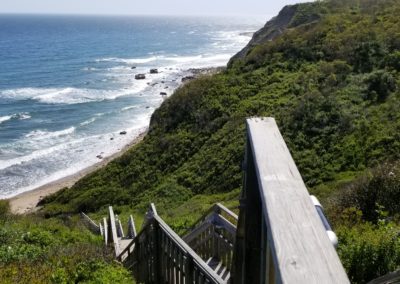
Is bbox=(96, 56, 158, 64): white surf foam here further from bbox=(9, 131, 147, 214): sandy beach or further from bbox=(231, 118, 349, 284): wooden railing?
bbox=(231, 118, 349, 284): wooden railing

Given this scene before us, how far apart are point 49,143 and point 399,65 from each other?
111ft

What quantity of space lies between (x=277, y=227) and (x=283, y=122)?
24238 millimetres

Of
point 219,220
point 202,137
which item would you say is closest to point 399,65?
point 202,137

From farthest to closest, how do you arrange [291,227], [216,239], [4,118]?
1. [4,118]
2. [216,239]
3. [291,227]

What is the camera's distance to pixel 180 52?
4929 inches

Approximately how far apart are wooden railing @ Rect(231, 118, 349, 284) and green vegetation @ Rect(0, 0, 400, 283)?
8825mm

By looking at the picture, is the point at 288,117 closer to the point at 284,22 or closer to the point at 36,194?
the point at 36,194

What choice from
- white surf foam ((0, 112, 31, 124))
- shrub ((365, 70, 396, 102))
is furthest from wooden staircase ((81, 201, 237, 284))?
white surf foam ((0, 112, 31, 124))

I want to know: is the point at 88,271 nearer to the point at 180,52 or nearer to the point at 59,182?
the point at 59,182

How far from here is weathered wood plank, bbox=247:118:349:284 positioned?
50.7 inches

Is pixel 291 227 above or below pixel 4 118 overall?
above

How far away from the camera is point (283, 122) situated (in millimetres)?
25375

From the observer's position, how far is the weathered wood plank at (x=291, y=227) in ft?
4.22

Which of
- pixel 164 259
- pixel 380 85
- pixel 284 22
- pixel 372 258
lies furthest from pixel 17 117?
pixel 372 258
